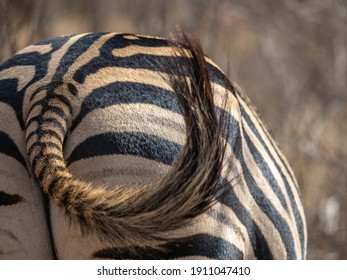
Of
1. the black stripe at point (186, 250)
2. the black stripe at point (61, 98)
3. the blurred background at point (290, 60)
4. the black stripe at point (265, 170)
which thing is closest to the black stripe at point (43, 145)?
the black stripe at point (61, 98)

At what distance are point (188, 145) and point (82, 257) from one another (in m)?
0.35

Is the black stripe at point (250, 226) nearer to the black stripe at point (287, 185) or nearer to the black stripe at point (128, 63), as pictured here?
the black stripe at point (287, 185)

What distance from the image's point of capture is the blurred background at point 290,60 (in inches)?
166

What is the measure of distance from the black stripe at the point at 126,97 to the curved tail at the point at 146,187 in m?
0.08

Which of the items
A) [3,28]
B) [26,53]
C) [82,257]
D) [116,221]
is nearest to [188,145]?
[116,221]

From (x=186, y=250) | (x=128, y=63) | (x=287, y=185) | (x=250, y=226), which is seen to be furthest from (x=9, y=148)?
(x=287, y=185)

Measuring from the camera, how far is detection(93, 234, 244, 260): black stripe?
174 cm

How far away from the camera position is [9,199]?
1.77m

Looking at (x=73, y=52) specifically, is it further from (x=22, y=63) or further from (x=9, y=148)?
(x=9, y=148)

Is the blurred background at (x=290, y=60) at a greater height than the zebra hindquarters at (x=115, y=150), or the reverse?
the blurred background at (x=290, y=60)

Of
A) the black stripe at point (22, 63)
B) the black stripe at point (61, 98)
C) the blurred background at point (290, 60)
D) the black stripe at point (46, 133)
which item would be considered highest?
the blurred background at point (290, 60)

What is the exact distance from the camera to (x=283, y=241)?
218cm

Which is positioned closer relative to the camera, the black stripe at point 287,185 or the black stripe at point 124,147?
the black stripe at point 124,147

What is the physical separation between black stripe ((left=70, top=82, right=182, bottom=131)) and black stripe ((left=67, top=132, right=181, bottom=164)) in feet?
0.20
